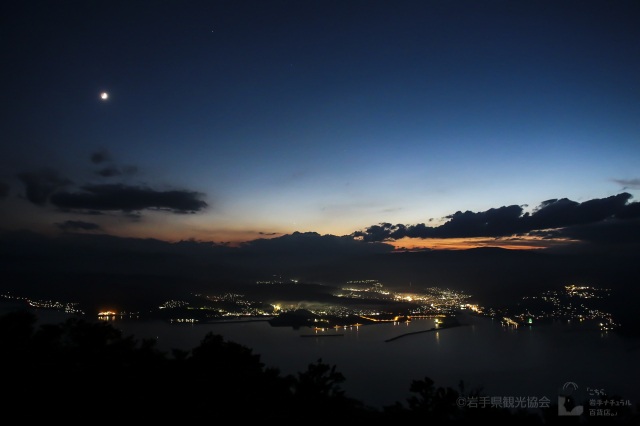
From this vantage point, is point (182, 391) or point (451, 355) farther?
point (451, 355)

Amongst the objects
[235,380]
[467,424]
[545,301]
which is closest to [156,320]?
[235,380]

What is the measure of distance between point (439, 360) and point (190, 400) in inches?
1045

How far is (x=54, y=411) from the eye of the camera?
24.0ft

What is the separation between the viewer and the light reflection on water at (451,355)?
78.4 feet

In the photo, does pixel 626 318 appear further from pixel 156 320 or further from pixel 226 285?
pixel 226 285

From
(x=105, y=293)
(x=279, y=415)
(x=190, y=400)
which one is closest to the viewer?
(x=279, y=415)

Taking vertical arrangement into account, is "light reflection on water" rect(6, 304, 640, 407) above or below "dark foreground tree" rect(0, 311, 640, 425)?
below

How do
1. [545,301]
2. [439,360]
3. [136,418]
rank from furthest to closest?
1. [545,301]
2. [439,360]
3. [136,418]

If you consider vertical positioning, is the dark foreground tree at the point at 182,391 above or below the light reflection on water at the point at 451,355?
above

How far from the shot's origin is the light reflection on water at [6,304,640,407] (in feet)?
78.4

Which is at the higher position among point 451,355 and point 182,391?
point 182,391

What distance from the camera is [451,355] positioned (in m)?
32.2

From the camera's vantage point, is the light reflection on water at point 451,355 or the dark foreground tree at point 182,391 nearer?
the dark foreground tree at point 182,391

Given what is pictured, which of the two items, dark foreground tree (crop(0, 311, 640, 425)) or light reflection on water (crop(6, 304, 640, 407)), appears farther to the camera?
light reflection on water (crop(6, 304, 640, 407))
